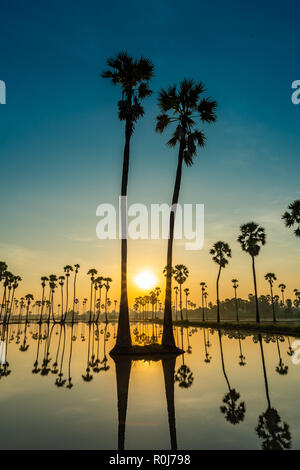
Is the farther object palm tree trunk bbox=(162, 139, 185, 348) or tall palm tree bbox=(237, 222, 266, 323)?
tall palm tree bbox=(237, 222, 266, 323)

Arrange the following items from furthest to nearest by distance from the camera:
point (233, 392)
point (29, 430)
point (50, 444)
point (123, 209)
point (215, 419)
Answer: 1. point (123, 209)
2. point (233, 392)
3. point (215, 419)
4. point (29, 430)
5. point (50, 444)

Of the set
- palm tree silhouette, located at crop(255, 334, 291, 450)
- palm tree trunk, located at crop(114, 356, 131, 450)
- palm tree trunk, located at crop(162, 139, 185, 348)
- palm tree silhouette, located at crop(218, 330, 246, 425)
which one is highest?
palm tree trunk, located at crop(162, 139, 185, 348)

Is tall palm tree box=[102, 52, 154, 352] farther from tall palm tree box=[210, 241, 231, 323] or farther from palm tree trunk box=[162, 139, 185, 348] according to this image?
tall palm tree box=[210, 241, 231, 323]

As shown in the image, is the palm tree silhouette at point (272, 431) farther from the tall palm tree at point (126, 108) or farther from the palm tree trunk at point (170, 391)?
the tall palm tree at point (126, 108)

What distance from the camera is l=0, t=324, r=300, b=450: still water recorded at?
506 centimetres

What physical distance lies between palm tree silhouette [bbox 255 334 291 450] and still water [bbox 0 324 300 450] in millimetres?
17

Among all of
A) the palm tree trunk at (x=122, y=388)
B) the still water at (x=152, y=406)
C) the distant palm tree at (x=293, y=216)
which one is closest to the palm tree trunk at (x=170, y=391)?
the still water at (x=152, y=406)

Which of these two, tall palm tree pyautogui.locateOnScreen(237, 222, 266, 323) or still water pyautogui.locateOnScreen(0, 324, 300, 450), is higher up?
tall palm tree pyautogui.locateOnScreen(237, 222, 266, 323)

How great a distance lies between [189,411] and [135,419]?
1.35 meters

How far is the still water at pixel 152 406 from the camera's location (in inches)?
199

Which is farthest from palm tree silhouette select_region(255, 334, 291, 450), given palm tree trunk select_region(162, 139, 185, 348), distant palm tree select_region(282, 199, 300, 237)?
distant palm tree select_region(282, 199, 300, 237)

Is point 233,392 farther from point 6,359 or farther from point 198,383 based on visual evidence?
point 6,359
